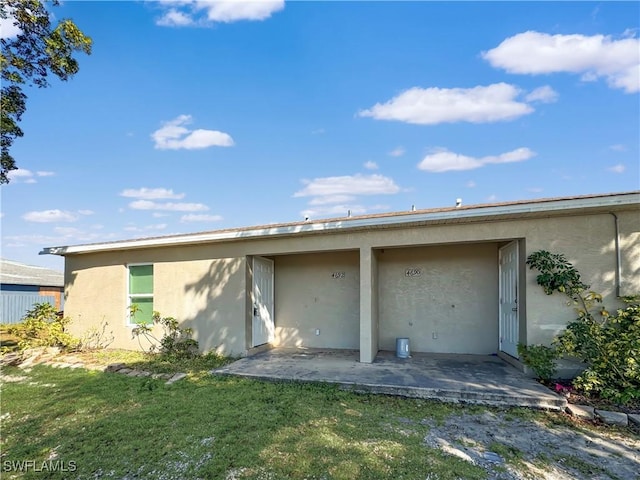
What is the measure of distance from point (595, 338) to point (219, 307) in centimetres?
714

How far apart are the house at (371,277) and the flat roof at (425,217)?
22 mm

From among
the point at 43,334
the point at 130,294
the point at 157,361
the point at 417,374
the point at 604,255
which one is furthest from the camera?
the point at 130,294

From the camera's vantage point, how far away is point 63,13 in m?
7.72

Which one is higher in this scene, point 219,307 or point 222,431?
point 219,307

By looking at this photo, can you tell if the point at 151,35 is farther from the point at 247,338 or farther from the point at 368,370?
the point at 368,370

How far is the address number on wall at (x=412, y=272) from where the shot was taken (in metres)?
7.96

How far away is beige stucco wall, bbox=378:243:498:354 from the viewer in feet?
24.5

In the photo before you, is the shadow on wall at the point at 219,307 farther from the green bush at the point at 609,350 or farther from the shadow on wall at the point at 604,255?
the green bush at the point at 609,350

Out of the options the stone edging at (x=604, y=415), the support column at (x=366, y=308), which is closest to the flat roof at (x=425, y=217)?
the support column at (x=366, y=308)

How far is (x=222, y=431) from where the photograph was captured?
404 cm

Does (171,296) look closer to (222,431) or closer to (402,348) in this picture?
(222,431)

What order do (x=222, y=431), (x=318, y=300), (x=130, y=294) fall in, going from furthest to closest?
(x=130, y=294) < (x=318, y=300) < (x=222, y=431)

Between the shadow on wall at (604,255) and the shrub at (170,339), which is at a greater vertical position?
the shadow on wall at (604,255)

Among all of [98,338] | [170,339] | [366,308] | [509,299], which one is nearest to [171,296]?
[170,339]
